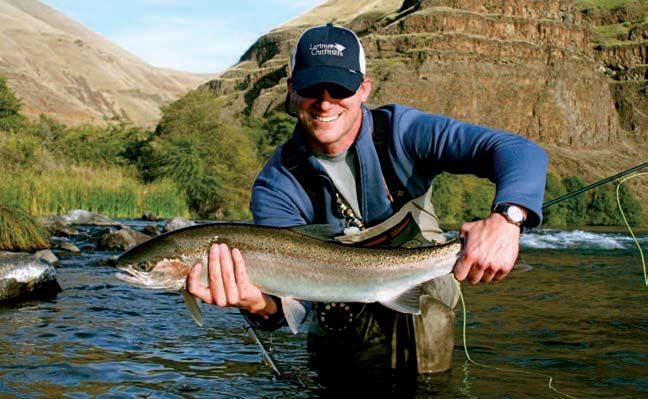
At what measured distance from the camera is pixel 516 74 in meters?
92.4

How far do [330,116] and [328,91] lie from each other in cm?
14

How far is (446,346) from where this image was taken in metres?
4.79

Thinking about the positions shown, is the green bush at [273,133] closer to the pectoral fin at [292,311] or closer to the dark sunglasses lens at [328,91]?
the dark sunglasses lens at [328,91]

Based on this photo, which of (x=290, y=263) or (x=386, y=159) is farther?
(x=386, y=159)

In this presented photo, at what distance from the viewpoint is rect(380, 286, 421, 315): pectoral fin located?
3.64m

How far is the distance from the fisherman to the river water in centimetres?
43

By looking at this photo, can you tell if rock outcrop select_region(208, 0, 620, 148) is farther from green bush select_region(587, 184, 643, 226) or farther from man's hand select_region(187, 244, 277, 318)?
man's hand select_region(187, 244, 277, 318)

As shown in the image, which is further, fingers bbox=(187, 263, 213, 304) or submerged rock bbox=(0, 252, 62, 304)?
submerged rock bbox=(0, 252, 62, 304)

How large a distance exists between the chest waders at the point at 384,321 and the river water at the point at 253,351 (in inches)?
7.4

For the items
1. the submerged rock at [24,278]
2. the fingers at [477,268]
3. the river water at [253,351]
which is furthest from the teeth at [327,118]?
the submerged rock at [24,278]

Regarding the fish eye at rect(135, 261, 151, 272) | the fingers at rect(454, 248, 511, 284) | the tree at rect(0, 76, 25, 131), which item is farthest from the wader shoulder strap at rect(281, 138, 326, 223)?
the tree at rect(0, 76, 25, 131)

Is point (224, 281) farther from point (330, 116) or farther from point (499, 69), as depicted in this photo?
point (499, 69)

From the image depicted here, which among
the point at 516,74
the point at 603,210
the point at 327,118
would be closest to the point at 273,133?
the point at 603,210

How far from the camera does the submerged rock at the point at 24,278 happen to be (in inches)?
310
